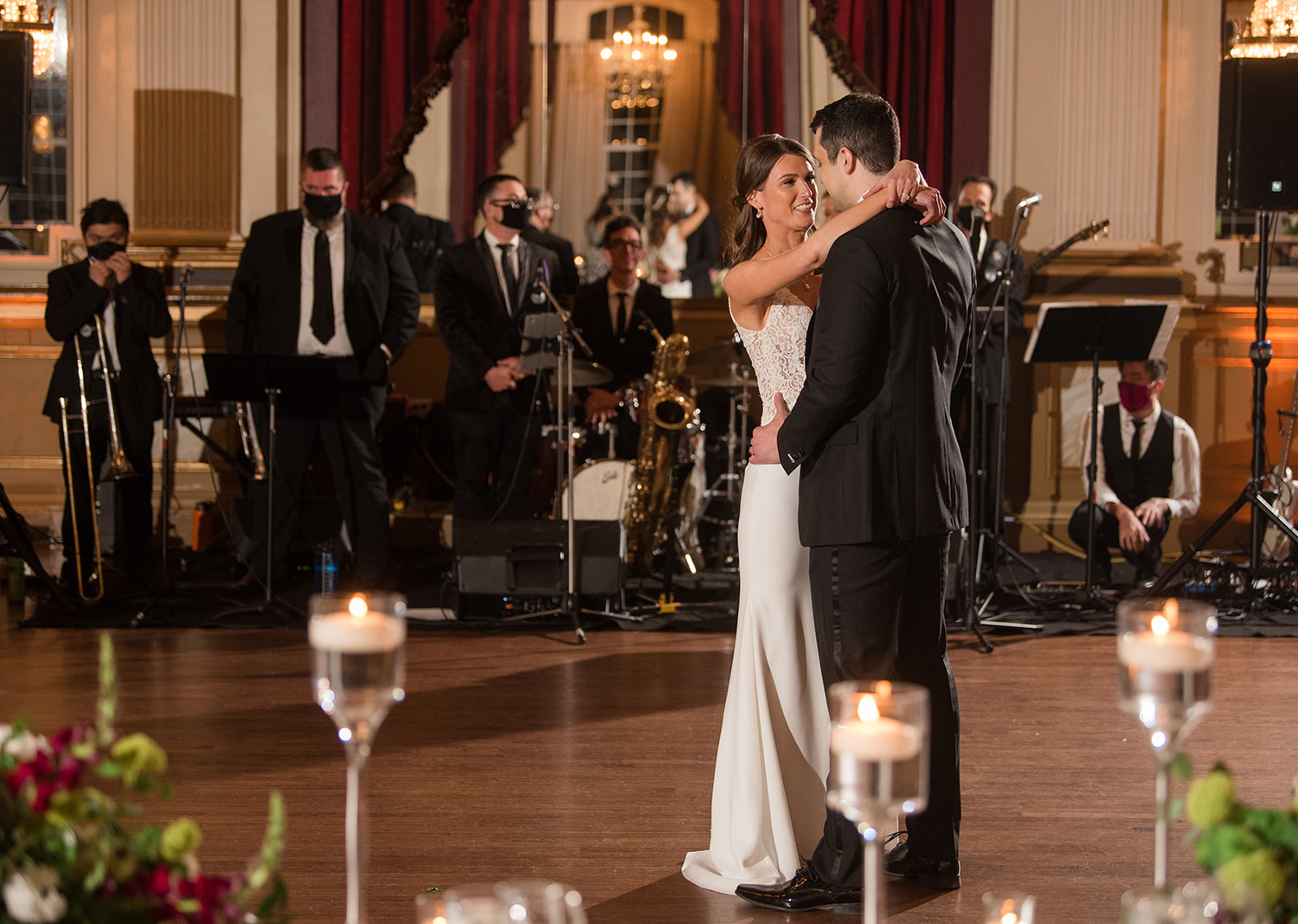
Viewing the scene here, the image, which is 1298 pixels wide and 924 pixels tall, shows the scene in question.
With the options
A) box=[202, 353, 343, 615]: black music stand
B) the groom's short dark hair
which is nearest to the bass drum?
box=[202, 353, 343, 615]: black music stand

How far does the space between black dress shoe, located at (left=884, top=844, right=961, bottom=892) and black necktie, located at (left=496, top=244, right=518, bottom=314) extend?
3.81 meters

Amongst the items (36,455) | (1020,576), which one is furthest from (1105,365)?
(36,455)

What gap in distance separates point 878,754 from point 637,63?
8.85 m

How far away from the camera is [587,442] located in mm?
6473

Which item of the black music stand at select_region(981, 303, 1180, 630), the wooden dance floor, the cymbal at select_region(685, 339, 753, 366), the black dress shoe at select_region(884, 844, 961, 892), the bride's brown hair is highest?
the bride's brown hair

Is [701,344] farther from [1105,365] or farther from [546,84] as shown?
[546,84]

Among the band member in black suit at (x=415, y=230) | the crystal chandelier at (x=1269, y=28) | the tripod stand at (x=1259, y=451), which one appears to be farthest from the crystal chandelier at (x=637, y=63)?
the tripod stand at (x=1259, y=451)

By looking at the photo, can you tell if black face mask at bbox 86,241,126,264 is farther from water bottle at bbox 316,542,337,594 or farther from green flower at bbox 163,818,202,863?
green flower at bbox 163,818,202,863

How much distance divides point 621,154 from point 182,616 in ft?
17.8

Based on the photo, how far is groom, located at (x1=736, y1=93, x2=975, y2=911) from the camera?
2.48 meters

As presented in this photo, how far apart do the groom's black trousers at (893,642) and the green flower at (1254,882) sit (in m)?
1.38

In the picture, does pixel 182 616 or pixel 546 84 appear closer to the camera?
pixel 182 616

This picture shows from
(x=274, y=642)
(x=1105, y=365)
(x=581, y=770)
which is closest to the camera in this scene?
(x=581, y=770)

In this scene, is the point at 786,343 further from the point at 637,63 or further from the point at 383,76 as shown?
the point at 637,63
